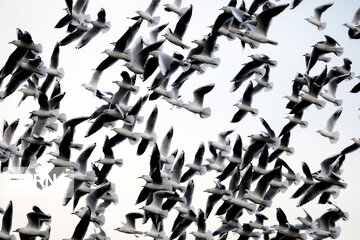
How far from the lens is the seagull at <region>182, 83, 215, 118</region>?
20141 millimetres

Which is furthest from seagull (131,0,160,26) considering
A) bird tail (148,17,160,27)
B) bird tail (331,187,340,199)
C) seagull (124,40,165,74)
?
bird tail (331,187,340,199)

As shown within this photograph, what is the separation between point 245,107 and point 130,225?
3.90 m

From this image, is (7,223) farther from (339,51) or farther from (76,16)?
(339,51)

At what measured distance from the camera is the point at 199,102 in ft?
66.4

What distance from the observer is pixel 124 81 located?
64.2 feet

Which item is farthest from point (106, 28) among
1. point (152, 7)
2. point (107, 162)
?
point (107, 162)

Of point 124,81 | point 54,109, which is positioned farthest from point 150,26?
point 54,109

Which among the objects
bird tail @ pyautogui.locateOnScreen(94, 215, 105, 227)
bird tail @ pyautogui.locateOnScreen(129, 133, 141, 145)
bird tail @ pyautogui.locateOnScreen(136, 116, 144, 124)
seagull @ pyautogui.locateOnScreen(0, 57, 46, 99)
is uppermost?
seagull @ pyautogui.locateOnScreen(0, 57, 46, 99)

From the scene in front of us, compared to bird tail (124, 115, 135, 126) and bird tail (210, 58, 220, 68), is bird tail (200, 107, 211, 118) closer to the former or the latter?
bird tail (210, 58, 220, 68)

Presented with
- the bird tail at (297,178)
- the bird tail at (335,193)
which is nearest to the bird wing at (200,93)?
the bird tail at (297,178)

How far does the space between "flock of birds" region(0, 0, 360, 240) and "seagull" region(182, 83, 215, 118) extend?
23 mm

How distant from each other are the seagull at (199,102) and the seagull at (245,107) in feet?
2.33

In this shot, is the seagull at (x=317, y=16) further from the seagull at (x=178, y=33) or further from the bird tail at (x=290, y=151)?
the seagull at (x=178, y=33)

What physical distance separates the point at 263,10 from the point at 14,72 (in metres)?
5.74
